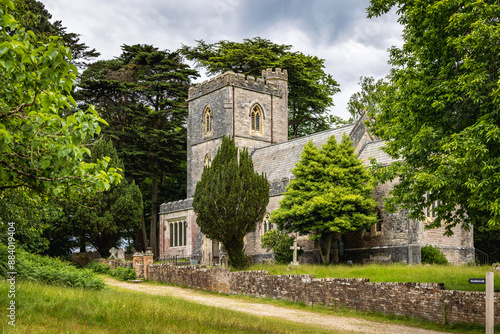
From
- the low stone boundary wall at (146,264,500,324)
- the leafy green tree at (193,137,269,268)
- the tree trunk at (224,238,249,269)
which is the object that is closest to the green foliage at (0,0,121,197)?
the low stone boundary wall at (146,264,500,324)

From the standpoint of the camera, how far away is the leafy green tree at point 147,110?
136 feet

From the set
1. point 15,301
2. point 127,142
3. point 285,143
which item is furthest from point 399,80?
point 127,142

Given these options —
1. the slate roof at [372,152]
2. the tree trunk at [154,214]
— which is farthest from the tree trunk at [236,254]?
the tree trunk at [154,214]

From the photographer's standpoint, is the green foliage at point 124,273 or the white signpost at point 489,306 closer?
the white signpost at point 489,306

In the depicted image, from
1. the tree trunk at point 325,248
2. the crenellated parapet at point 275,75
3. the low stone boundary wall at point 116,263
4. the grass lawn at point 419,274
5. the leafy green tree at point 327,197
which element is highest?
the crenellated parapet at point 275,75

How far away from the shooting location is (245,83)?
36.0 meters

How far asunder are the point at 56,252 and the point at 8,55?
32998 millimetres

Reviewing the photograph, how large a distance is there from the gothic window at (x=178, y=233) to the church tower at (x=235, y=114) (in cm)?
240

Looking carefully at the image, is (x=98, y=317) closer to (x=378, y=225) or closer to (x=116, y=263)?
(x=378, y=225)

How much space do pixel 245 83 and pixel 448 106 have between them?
2435 cm

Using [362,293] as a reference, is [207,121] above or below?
above

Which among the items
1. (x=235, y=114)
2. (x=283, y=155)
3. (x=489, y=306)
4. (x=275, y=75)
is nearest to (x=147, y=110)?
(x=235, y=114)

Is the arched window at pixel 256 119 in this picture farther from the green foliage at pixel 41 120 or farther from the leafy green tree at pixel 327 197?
the green foliage at pixel 41 120

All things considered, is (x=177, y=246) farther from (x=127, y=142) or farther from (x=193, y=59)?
(x=193, y=59)
